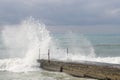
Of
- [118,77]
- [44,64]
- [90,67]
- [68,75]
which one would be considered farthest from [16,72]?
[118,77]

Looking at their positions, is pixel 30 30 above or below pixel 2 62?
above

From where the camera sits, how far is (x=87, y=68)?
24422 millimetres

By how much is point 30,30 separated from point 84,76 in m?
15.1

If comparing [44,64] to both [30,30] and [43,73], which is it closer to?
[43,73]

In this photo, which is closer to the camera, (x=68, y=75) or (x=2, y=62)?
(x=68, y=75)

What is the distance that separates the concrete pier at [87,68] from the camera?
22156mm

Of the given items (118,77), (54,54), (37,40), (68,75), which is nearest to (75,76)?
(68,75)

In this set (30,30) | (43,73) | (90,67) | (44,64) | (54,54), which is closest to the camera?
(90,67)

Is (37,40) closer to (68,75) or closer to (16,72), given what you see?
(16,72)

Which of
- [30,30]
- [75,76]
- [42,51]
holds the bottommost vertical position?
[75,76]

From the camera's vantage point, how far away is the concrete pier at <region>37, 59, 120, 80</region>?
22156mm

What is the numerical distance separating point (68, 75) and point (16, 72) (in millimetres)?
5444

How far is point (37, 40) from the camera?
36.2m

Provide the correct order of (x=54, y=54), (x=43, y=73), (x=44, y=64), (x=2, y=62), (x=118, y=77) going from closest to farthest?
(x=118, y=77)
(x=43, y=73)
(x=44, y=64)
(x=2, y=62)
(x=54, y=54)
